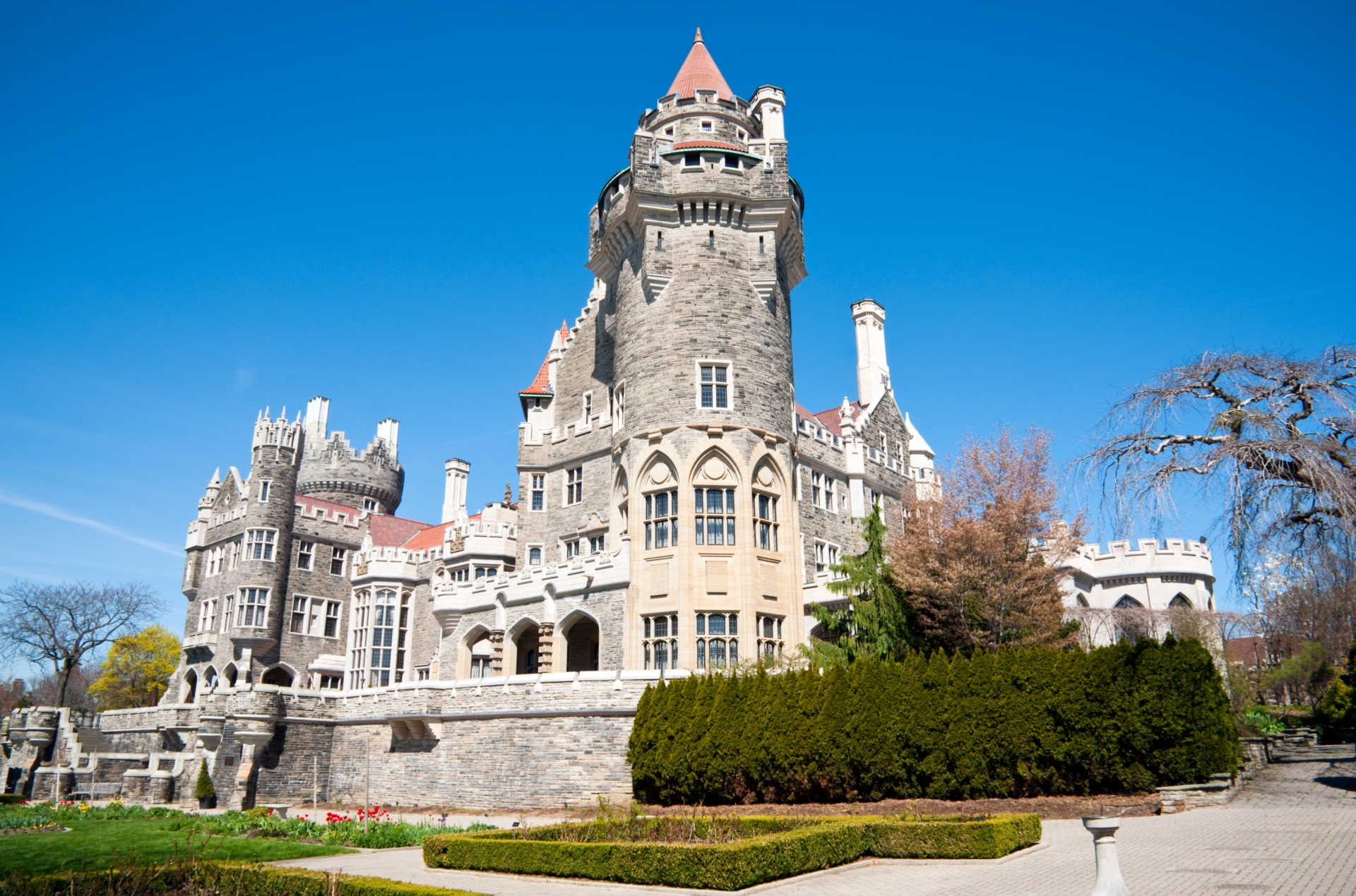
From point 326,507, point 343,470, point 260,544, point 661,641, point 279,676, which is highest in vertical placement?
point 343,470

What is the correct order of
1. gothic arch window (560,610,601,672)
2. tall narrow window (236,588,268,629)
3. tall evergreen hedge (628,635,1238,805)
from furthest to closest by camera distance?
tall narrow window (236,588,268,629) < gothic arch window (560,610,601,672) < tall evergreen hedge (628,635,1238,805)

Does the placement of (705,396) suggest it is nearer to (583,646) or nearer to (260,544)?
(583,646)

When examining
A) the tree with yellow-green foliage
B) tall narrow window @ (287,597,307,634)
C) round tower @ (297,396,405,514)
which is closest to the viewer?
tall narrow window @ (287,597,307,634)

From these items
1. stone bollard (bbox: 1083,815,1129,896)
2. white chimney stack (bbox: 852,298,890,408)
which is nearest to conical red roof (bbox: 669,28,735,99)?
white chimney stack (bbox: 852,298,890,408)

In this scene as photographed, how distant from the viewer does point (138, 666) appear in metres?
64.3

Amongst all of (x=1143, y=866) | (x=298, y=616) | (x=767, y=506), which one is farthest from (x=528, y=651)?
(x=1143, y=866)

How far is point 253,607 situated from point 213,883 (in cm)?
3244

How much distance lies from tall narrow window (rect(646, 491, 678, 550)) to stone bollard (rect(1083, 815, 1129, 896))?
2047 centimetres

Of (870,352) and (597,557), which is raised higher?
(870,352)

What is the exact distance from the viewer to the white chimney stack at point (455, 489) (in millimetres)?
49031

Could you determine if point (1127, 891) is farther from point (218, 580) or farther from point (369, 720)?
point (218, 580)

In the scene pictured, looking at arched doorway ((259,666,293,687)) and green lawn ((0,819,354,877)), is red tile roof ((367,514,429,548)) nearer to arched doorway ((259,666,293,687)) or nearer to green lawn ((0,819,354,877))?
arched doorway ((259,666,293,687))

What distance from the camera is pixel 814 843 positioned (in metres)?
13.7

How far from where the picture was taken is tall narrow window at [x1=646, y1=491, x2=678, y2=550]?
29.9 metres
